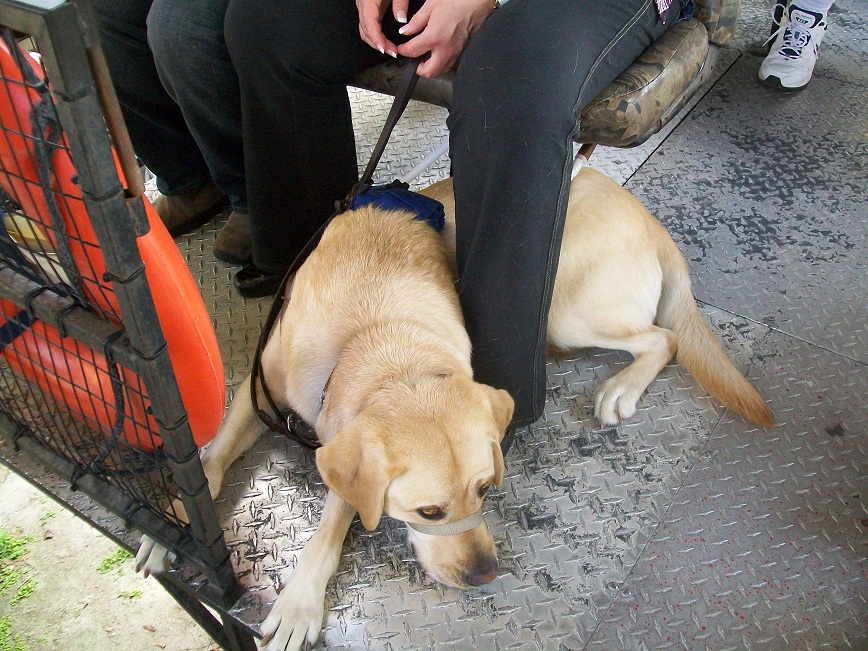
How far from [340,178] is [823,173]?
1726 millimetres

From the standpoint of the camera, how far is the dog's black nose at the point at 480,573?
49.7 inches

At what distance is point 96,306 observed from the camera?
3.43ft

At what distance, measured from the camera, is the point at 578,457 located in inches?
63.5

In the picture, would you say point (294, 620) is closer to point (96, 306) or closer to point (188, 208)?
point (96, 306)

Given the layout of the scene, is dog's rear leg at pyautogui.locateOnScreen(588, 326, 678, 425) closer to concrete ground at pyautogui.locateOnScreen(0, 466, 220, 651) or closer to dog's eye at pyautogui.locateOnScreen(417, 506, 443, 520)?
dog's eye at pyautogui.locateOnScreen(417, 506, 443, 520)

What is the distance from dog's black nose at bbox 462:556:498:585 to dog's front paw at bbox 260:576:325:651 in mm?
290

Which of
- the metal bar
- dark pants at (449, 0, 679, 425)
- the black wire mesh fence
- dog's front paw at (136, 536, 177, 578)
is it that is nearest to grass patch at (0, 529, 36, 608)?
the black wire mesh fence

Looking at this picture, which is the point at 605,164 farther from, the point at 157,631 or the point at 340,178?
the point at 157,631

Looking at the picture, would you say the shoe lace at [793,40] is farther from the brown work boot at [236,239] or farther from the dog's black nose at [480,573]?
the dog's black nose at [480,573]

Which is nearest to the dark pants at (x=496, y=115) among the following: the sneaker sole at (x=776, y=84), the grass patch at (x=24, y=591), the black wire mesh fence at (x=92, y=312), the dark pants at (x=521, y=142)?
the dark pants at (x=521, y=142)

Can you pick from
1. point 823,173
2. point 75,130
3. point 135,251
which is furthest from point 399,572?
point 823,173

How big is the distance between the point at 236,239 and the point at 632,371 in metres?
1.22

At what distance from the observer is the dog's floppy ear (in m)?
1.09

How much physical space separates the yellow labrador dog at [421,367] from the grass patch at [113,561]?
730 mm
